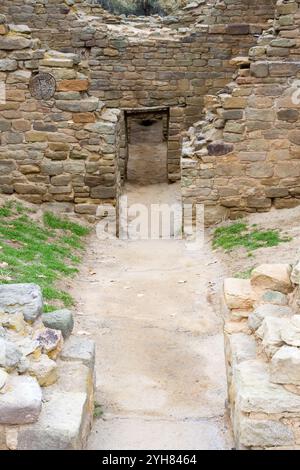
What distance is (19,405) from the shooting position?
4457 millimetres

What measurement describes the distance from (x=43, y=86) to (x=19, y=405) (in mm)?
8602

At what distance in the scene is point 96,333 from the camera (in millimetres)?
7895

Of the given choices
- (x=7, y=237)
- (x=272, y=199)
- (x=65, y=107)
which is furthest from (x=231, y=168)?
(x=7, y=237)

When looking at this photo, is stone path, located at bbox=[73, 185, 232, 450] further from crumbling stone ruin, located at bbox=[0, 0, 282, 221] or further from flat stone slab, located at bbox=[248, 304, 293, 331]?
crumbling stone ruin, located at bbox=[0, 0, 282, 221]

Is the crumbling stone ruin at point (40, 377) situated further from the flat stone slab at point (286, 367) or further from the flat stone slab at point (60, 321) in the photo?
the flat stone slab at point (286, 367)

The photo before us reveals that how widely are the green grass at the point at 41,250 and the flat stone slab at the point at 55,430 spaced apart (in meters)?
3.02

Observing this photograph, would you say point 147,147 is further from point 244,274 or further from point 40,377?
point 40,377

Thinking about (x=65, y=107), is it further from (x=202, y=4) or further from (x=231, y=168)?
(x=202, y=4)

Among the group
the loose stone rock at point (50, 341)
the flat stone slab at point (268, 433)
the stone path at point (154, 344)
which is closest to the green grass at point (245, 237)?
the stone path at point (154, 344)

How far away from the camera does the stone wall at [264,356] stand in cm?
454

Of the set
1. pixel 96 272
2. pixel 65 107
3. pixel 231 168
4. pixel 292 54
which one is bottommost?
pixel 96 272

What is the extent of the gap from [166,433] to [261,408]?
1187 millimetres

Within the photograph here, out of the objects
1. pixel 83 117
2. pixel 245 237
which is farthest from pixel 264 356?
pixel 83 117

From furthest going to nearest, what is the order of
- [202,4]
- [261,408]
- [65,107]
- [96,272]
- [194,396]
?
[202,4] < [65,107] < [96,272] < [194,396] < [261,408]
